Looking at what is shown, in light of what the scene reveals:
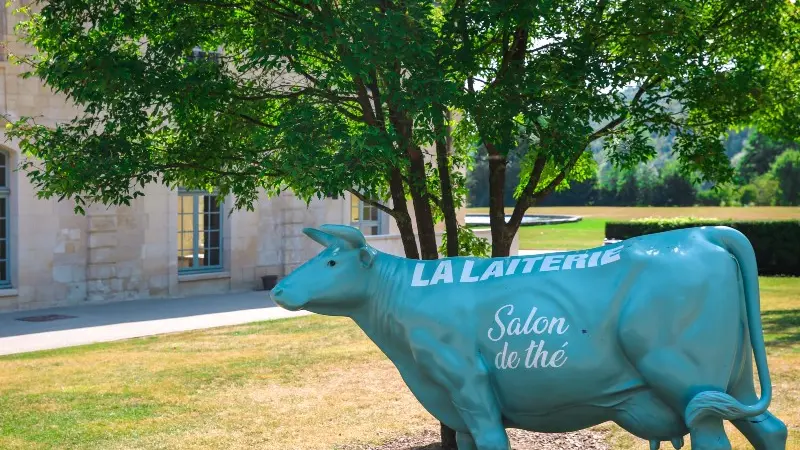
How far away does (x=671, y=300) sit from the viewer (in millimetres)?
4973

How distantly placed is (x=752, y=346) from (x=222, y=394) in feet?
21.4

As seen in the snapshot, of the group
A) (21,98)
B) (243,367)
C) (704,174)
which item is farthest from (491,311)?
(21,98)

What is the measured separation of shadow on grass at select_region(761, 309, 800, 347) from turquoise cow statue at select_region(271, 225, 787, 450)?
9.14 metres

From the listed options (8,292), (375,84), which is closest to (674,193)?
(8,292)

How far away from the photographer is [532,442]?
326 inches

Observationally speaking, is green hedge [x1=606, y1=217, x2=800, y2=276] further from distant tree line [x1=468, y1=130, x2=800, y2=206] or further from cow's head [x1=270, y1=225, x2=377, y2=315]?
distant tree line [x1=468, y1=130, x2=800, y2=206]

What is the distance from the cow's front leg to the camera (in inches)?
204

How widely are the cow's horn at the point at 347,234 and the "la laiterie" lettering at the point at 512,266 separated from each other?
39cm

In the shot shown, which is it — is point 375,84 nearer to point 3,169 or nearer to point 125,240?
point 3,169

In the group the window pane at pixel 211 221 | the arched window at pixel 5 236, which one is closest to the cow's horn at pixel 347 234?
the arched window at pixel 5 236

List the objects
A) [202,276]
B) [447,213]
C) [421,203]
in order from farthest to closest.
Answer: [202,276]
[447,213]
[421,203]

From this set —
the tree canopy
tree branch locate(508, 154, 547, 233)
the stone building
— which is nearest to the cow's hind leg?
the tree canopy

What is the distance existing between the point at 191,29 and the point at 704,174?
447 cm

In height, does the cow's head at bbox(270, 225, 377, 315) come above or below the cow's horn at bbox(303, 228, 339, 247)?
below
